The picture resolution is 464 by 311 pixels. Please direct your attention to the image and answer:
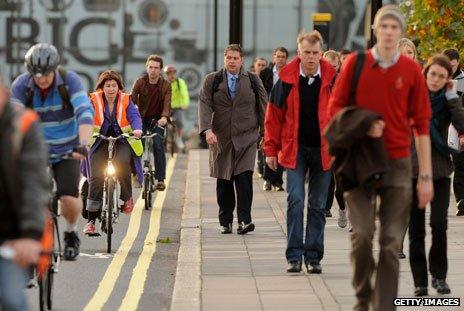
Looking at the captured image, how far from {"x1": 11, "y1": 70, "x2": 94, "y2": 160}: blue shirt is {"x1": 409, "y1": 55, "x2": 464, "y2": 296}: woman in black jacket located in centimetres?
234

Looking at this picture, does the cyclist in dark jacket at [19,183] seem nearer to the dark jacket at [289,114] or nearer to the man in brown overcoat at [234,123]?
the dark jacket at [289,114]

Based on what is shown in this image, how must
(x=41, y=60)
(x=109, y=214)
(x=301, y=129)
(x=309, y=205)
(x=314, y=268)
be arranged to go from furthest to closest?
(x=109, y=214)
(x=309, y=205)
(x=301, y=129)
(x=314, y=268)
(x=41, y=60)

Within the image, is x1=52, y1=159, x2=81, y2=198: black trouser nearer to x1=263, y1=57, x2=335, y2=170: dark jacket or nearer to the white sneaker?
x1=263, y1=57, x2=335, y2=170: dark jacket

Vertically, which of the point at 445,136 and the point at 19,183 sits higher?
the point at 19,183

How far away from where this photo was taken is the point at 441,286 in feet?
37.4

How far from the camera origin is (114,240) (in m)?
16.8

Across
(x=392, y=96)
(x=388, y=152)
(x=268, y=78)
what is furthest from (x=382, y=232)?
(x=268, y=78)

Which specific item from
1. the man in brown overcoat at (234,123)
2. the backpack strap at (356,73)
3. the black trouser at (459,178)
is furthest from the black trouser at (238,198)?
the backpack strap at (356,73)

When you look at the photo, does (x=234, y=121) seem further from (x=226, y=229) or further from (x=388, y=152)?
(x=388, y=152)

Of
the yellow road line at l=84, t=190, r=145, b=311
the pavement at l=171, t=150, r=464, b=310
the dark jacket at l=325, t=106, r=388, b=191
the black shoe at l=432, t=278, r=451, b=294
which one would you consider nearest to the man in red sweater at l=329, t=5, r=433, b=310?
the dark jacket at l=325, t=106, r=388, b=191

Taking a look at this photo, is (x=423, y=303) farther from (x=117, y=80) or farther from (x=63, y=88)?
(x=117, y=80)

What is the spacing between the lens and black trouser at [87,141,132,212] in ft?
53.6

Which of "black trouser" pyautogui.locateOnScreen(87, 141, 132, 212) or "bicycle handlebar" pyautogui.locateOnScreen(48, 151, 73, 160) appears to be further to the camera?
"black trouser" pyautogui.locateOnScreen(87, 141, 132, 212)

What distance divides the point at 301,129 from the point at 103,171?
155 inches
